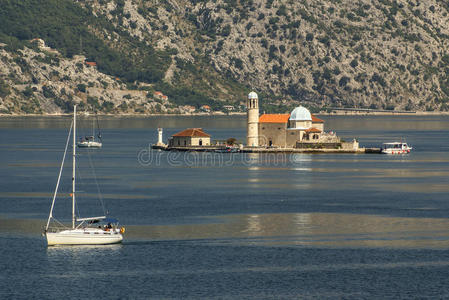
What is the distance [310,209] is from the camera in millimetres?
104562

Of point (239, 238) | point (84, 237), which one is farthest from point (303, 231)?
point (84, 237)

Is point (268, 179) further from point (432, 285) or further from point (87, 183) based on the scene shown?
point (432, 285)

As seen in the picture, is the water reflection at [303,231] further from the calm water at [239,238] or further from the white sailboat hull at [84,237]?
the white sailboat hull at [84,237]

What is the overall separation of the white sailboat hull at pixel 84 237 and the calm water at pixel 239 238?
898mm

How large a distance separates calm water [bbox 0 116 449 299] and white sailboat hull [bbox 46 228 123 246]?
90 cm

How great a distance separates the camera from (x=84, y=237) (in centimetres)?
8044

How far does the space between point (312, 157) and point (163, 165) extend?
3747 cm

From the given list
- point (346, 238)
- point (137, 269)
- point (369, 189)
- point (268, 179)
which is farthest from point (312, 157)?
point (137, 269)

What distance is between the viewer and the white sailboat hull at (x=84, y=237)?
3150 inches

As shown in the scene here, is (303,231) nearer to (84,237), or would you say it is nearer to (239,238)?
(239,238)

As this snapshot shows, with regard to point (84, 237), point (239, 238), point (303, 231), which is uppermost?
point (84, 237)

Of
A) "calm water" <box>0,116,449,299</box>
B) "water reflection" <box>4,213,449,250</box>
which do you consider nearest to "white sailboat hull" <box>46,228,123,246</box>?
"water reflection" <box>4,213,449,250</box>

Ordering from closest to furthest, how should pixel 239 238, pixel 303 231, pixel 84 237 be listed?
pixel 84 237 → pixel 239 238 → pixel 303 231

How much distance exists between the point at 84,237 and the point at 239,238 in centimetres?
1489
